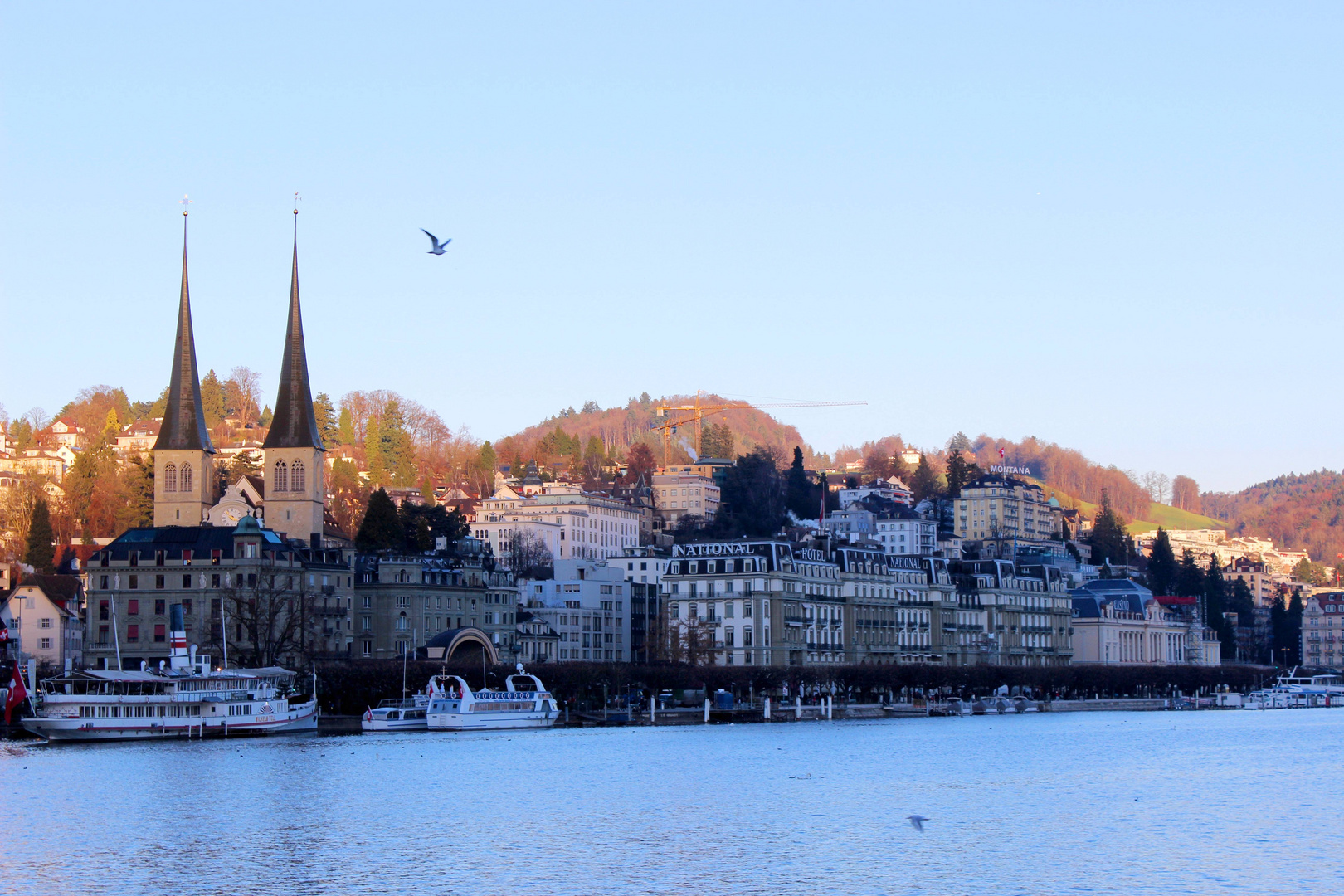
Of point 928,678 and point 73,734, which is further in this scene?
point 928,678

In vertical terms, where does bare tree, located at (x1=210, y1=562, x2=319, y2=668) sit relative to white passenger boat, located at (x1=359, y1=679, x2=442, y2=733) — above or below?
above

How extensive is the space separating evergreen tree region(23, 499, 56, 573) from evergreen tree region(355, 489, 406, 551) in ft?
70.2

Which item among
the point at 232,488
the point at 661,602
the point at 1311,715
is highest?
the point at 232,488

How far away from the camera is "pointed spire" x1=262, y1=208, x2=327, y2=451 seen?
129 metres

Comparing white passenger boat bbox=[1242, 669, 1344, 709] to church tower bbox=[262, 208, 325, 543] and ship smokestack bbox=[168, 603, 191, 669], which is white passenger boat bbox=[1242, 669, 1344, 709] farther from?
ship smokestack bbox=[168, 603, 191, 669]

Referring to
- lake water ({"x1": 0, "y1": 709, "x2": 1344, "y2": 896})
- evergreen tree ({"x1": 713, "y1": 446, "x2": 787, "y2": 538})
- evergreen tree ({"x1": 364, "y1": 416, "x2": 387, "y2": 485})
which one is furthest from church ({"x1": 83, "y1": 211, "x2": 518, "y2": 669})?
evergreen tree ({"x1": 713, "y1": 446, "x2": 787, "y2": 538})

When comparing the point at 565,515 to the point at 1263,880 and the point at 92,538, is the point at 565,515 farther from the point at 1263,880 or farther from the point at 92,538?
the point at 1263,880

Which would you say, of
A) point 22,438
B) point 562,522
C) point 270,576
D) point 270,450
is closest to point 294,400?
point 270,450

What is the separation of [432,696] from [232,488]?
55962 mm

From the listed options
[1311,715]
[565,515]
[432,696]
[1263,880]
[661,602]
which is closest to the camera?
[1263,880]

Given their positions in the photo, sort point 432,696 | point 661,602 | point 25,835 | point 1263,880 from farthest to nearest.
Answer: point 661,602, point 432,696, point 25,835, point 1263,880

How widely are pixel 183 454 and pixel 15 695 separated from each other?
4214cm

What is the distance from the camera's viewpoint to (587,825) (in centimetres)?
5034

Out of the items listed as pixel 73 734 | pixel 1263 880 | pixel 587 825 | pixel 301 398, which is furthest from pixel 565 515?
pixel 1263 880
